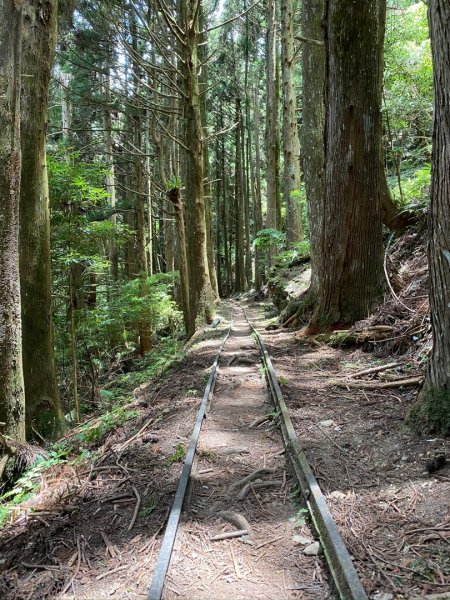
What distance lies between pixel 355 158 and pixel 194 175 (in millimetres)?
5235

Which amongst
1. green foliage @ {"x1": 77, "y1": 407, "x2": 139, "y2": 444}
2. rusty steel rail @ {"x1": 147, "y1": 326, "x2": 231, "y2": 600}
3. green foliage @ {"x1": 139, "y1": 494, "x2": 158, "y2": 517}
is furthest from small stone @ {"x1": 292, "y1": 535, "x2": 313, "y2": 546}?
green foliage @ {"x1": 77, "y1": 407, "x2": 139, "y2": 444}

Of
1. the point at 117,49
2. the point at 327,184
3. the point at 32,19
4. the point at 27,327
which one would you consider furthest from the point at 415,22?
the point at 27,327

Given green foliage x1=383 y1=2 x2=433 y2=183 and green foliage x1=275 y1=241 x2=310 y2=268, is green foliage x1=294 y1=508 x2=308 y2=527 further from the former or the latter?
green foliage x1=275 y1=241 x2=310 y2=268

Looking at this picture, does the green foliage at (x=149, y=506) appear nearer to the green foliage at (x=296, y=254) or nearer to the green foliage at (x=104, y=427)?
the green foliage at (x=104, y=427)

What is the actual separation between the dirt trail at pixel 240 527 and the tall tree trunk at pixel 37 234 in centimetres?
304

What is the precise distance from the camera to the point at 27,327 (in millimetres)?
6645

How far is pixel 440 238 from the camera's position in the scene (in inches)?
146

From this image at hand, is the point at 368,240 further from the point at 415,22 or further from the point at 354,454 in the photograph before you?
the point at 415,22

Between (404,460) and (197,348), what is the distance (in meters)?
6.37

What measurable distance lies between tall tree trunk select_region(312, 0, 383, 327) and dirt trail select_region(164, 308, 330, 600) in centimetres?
357

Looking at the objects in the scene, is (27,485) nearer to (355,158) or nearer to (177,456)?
(177,456)

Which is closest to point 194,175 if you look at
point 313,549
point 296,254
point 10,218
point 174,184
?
point 174,184

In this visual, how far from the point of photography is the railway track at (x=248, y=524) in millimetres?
2398

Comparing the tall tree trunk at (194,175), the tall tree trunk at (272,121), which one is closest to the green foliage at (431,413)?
the tall tree trunk at (194,175)
